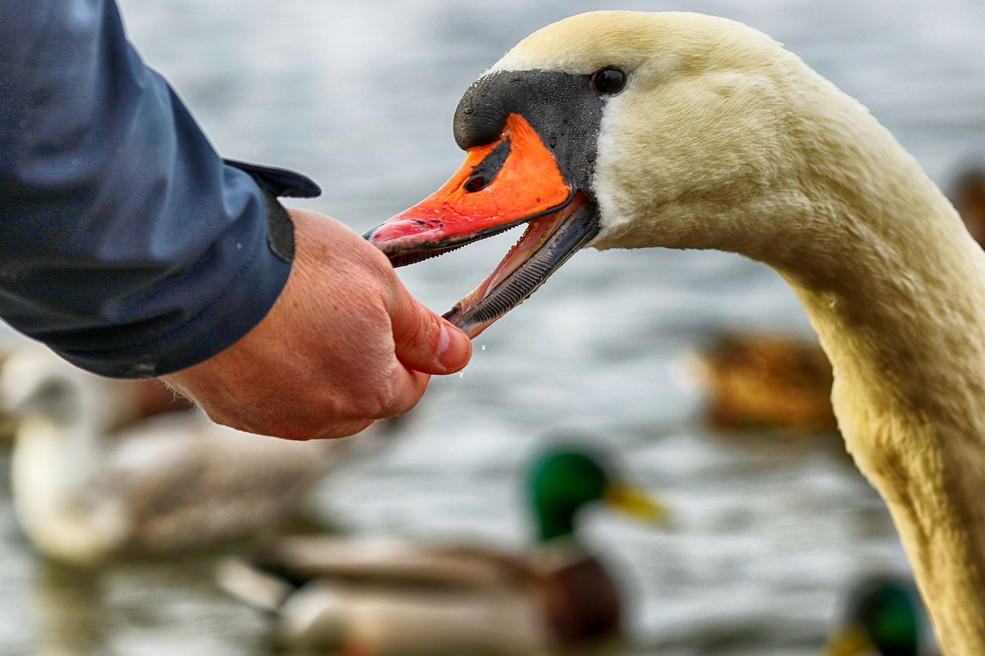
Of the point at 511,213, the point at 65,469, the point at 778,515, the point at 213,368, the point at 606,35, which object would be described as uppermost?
the point at 606,35

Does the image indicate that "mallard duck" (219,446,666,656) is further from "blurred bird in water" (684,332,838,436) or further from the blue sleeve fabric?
the blue sleeve fabric

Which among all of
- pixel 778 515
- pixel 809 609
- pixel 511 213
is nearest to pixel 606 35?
pixel 511 213

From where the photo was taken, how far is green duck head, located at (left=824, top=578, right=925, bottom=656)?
6449 millimetres

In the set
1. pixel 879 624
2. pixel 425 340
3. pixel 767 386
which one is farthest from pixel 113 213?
pixel 767 386

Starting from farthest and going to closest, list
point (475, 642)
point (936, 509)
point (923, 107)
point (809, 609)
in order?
point (923, 107) → point (475, 642) → point (809, 609) → point (936, 509)

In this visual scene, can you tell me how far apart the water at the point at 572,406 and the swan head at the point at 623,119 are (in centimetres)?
481

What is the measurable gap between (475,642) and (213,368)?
5960 millimetres

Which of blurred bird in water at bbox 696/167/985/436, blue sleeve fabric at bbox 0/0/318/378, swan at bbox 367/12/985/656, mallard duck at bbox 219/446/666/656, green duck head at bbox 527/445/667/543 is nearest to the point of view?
blue sleeve fabric at bbox 0/0/318/378

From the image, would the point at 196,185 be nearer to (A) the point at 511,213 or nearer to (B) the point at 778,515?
(A) the point at 511,213

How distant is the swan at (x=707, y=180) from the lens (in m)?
2.29

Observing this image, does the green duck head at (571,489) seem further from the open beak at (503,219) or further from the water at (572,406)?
the open beak at (503,219)

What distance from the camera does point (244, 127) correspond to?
46.4ft

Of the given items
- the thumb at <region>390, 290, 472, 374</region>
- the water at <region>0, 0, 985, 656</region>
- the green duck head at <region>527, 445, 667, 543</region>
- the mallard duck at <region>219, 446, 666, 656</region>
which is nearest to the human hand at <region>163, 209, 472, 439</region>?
the thumb at <region>390, 290, 472, 374</region>

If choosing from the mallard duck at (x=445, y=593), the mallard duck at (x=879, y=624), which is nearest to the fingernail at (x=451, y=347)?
the mallard duck at (x=879, y=624)
